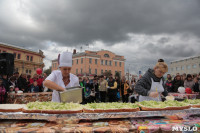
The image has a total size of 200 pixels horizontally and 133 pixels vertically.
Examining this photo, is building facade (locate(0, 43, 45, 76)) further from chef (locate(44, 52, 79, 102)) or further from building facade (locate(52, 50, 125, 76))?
chef (locate(44, 52, 79, 102))

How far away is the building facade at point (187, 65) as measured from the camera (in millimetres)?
47672

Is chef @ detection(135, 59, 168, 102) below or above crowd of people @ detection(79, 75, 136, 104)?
above

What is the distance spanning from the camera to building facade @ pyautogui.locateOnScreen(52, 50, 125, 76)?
59.7 meters

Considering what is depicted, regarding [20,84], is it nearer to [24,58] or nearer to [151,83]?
[151,83]

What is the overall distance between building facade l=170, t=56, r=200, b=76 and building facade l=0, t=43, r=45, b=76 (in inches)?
2202

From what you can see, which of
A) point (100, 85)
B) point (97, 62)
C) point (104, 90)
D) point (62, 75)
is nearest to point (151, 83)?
point (62, 75)

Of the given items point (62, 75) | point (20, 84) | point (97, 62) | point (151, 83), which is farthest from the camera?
point (97, 62)

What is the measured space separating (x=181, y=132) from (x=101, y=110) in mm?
1063

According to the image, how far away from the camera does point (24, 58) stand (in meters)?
52.2

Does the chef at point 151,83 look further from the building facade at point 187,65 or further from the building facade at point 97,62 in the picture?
the building facade at point 97,62

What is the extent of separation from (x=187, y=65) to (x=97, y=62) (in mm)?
35537

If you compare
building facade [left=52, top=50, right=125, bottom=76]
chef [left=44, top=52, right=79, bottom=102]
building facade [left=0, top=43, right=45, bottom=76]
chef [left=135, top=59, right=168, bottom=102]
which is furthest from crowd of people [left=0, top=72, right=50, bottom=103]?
building facade [left=52, top=50, right=125, bottom=76]

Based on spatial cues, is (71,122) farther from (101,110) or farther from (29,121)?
(29,121)

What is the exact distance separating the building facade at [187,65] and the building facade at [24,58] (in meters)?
55.9
